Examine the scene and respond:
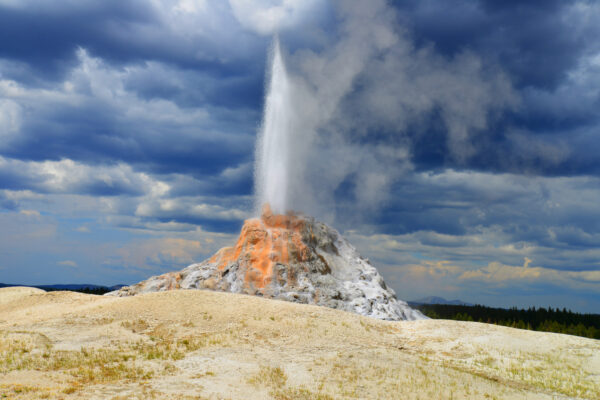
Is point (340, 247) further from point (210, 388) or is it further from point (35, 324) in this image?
point (210, 388)

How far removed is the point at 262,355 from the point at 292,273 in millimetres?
21543

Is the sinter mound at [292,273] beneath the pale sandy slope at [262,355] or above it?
above

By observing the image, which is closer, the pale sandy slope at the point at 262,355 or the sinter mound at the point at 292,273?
the pale sandy slope at the point at 262,355

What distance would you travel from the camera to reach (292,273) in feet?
159

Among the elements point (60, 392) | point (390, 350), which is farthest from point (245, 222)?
point (60, 392)

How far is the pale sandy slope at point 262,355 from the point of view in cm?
2123

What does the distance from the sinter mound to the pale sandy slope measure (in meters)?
8.83

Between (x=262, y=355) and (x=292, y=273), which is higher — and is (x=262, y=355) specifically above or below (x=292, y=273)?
below

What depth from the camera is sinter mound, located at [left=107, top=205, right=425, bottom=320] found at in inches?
1854

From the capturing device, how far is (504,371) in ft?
92.5

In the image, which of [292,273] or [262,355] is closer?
[262,355]

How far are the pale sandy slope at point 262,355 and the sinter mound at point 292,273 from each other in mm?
8831

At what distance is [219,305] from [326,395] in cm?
1804

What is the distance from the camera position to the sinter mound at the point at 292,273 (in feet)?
155
